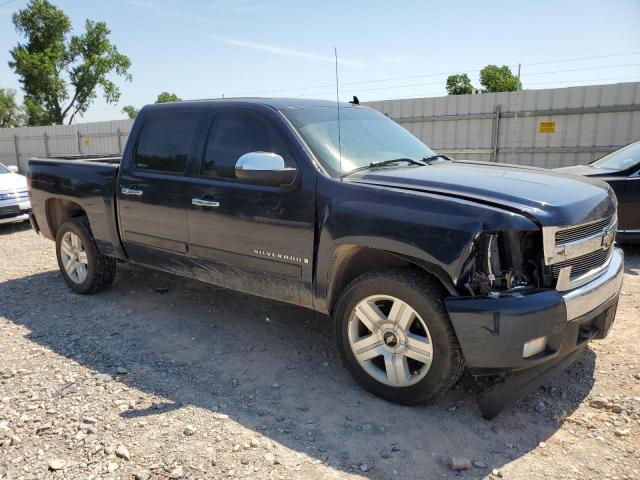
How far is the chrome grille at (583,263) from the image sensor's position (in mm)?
2861

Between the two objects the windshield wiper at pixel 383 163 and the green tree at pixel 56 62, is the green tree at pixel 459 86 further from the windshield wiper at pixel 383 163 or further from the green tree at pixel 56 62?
the windshield wiper at pixel 383 163

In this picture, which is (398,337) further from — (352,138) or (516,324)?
(352,138)

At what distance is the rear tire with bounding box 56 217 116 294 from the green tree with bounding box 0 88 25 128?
56.3 metres

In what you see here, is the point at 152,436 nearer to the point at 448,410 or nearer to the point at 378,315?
the point at 378,315

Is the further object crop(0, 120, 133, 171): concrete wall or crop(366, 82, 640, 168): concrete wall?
crop(0, 120, 133, 171): concrete wall

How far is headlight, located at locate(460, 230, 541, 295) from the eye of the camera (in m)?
2.79

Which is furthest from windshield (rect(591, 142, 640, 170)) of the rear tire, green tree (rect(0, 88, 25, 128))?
green tree (rect(0, 88, 25, 128))

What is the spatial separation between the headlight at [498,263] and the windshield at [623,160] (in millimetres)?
4677

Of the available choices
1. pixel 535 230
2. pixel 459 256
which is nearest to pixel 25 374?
pixel 459 256

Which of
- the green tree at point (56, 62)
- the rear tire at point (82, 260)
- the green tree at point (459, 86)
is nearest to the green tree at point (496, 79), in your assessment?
the green tree at point (459, 86)

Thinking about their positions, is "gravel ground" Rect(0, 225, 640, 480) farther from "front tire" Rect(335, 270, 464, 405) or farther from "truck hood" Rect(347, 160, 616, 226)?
"truck hood" Rect(347, 160, 616, 226)

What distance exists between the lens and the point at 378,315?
3213mm

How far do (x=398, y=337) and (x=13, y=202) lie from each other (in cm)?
856

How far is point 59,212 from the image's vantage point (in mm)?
5812
